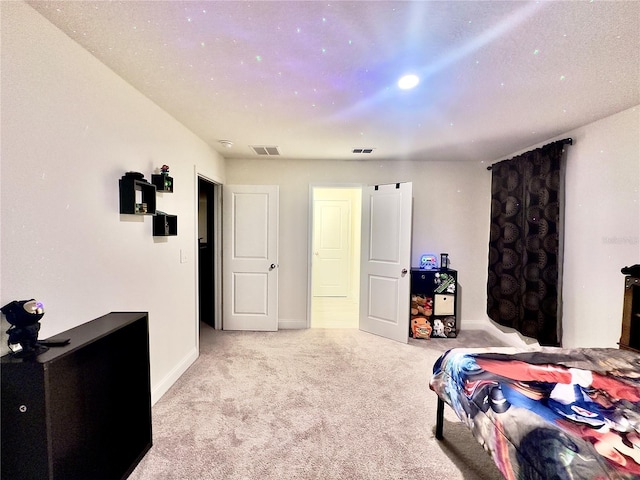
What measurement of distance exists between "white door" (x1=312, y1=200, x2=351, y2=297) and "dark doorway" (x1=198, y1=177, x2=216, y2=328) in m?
2.45

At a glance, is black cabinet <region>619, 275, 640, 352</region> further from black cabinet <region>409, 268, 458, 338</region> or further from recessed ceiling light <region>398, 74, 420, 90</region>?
black cabinet <region>409, 268, 458, 338</region>

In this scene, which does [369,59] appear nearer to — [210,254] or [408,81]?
[408,81]

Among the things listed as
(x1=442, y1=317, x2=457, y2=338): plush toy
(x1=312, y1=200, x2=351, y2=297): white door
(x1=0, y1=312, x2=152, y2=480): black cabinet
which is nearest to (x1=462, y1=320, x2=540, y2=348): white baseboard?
(x1=442, y1=317, x2=457, y2=338): plush toy

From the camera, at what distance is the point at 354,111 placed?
7.75 feet

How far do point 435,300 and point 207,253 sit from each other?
3.24m

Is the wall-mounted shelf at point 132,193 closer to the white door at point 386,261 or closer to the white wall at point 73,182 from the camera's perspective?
the white wall at point 73,182

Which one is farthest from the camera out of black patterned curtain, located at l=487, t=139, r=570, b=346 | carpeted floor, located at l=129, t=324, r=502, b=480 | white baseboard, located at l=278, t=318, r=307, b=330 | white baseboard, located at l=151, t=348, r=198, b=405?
white baseboard, located at l=278, t=318, r=307, b=330

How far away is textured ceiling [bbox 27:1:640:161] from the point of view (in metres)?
1.28

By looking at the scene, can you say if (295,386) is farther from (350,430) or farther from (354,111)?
(354,111)

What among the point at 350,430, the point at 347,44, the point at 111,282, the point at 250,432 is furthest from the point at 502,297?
the point at 111,282

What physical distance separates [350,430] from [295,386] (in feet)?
2.34

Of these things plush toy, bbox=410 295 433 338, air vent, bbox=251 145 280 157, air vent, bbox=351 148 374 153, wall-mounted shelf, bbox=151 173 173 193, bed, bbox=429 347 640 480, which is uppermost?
air vent, bbox=351 148 374 153

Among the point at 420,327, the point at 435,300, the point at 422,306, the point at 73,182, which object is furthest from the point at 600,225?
the point at 73,182

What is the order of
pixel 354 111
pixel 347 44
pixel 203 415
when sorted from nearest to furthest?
1. pixel 347 44
2. pixel 203 415
3. pixel 354 111
